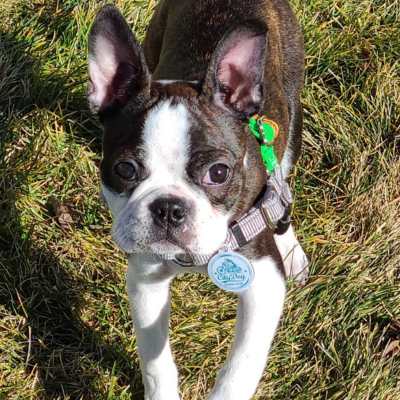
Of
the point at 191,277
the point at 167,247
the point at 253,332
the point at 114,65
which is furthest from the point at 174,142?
the point at 191,277

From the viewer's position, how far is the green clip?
4387mm

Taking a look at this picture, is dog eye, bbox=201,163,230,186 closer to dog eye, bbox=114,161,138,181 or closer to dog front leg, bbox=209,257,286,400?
dog eye, bbox=114,161,138,181

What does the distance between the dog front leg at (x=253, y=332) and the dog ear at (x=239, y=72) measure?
69cm

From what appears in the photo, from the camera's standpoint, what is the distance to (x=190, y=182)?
389 centimetres

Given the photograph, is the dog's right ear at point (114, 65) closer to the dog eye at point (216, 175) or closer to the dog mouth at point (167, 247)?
the dog eye at point (216, 175)

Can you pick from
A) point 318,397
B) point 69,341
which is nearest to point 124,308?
point 69,341

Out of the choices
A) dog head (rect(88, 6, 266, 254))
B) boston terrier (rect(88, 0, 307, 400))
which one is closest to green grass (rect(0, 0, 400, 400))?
boston terrier (rect(88, 0, 307, 400))

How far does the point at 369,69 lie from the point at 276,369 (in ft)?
7.32

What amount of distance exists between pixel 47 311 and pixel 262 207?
162cm

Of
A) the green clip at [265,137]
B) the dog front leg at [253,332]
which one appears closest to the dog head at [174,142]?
the green clip at [265,137]

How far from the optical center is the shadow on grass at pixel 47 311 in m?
5.02

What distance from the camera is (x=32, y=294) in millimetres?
5301

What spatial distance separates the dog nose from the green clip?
735mm

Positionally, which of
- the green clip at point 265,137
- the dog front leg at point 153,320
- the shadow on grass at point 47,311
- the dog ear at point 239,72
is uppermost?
the dog ear at point 239,72
